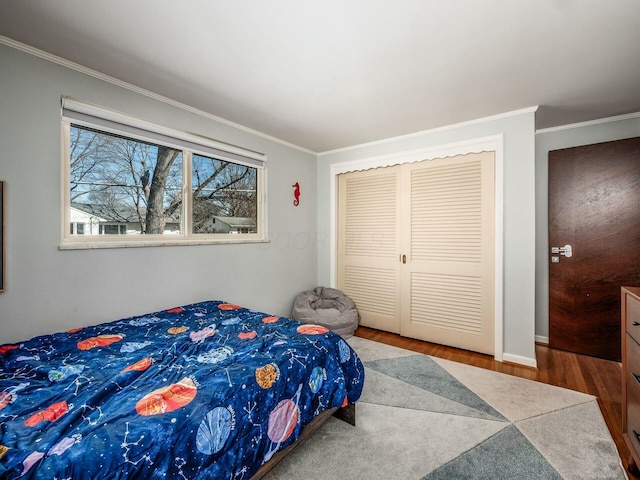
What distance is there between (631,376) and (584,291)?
1.87 meters

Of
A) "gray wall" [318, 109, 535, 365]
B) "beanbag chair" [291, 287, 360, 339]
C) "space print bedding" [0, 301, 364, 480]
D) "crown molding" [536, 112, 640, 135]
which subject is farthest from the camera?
"beanbag chair" [291, 287, 360, 339]

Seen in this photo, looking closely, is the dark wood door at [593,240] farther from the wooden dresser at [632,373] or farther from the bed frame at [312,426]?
the bed frame at [312,426]

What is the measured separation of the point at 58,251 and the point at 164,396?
1455 mm

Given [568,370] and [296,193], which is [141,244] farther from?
[568,370]

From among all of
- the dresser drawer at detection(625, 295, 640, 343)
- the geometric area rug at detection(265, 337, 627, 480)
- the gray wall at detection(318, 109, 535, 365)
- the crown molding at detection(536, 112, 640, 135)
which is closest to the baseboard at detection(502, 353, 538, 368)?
the gray wall at detection(318, 109, 535, 365)

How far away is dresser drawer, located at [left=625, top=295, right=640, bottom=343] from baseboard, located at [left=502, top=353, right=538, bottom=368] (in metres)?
1.39

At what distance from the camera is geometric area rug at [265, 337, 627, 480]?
1546mm

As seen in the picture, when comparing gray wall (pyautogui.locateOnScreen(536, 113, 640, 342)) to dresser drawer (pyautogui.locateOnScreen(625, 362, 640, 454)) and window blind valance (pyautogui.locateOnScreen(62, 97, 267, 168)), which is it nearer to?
dresser drawer (pyautogui.locateOnScreen(625, 362, 640, 454))

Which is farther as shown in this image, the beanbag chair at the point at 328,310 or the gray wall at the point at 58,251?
the beanbag chair at the point at 328,310

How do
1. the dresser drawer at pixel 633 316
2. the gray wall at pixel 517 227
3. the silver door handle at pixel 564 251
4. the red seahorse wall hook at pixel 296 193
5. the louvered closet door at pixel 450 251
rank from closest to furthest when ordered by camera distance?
the dresser drawer at pixel 633 316 < the gray wall at pixel 517 227 < the louvered closet door at pixel 450 251 < the silver door handle at pixel 564 251 < the red seahorse wall hook at pixel 296 193

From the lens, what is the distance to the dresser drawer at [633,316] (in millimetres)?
1443

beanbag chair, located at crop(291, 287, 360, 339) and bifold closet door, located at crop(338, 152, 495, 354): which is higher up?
bifold closet door, located at crop(338, 152, 495, 354)

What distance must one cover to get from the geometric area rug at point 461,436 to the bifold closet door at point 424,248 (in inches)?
31.9

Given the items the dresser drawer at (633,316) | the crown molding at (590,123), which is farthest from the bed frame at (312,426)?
the crown molding at (590,123)
